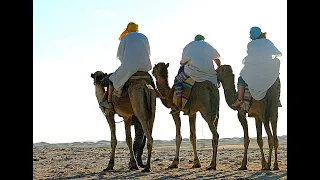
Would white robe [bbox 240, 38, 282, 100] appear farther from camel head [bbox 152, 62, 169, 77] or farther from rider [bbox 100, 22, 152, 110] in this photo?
rider [bbox 100, 22, 152, 110]

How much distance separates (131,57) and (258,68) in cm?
281

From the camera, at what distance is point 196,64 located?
13.7 m

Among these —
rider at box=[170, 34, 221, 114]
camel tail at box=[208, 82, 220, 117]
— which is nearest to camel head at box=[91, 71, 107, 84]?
rider at box=[170, 34, 221, 114]

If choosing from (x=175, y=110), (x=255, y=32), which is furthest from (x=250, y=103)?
(x=175, y=110)

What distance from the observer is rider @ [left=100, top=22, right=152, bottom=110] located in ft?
43.4

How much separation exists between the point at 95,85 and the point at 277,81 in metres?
4.29

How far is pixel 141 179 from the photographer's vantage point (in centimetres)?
1100

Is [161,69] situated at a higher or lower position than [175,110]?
higher

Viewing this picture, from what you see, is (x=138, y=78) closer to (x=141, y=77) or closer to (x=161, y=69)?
(x=141, y=77)

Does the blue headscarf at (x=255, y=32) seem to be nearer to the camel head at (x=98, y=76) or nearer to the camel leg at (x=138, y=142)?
the camel leg at (x=138, y=142)

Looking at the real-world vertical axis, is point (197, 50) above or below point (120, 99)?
above
